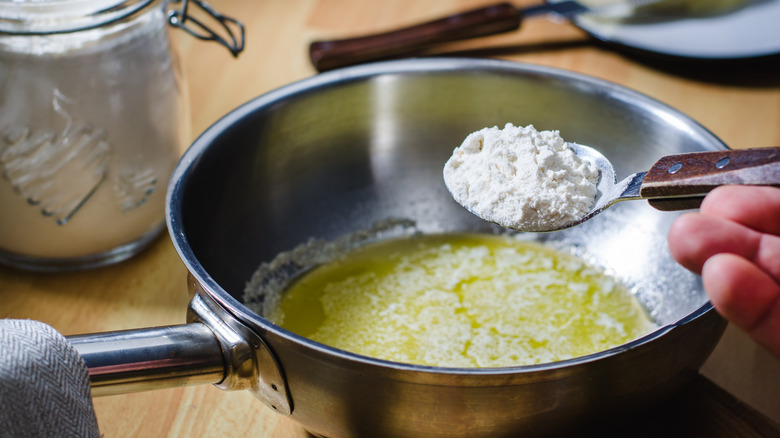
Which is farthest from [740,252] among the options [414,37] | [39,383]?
[414,37]

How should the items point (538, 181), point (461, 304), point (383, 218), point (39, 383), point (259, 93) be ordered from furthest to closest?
1. point (259, 93)
2. point (383, 218)
3. point (461, 304)
4. point (538, 181)
5. point (39, 383)

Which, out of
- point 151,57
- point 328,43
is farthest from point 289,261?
point 328,43

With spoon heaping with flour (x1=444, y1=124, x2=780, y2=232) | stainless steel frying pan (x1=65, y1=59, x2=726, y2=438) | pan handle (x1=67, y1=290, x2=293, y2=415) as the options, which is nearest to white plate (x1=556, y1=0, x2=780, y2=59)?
stainless steel frying pan (x1=65, y1=59, x2=726, y2=438)

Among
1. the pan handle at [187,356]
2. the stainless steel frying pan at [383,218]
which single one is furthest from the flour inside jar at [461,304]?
the pan handle at [187,356]

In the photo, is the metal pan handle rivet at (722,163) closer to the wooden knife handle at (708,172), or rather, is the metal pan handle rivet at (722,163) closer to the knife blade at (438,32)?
the wooden knife handle at (708,172)

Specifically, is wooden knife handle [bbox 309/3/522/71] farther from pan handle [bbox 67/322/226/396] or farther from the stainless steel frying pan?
pan handle [bbox 67/322/226/396]

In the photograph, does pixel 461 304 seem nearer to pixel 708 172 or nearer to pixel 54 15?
pixel 708 172
